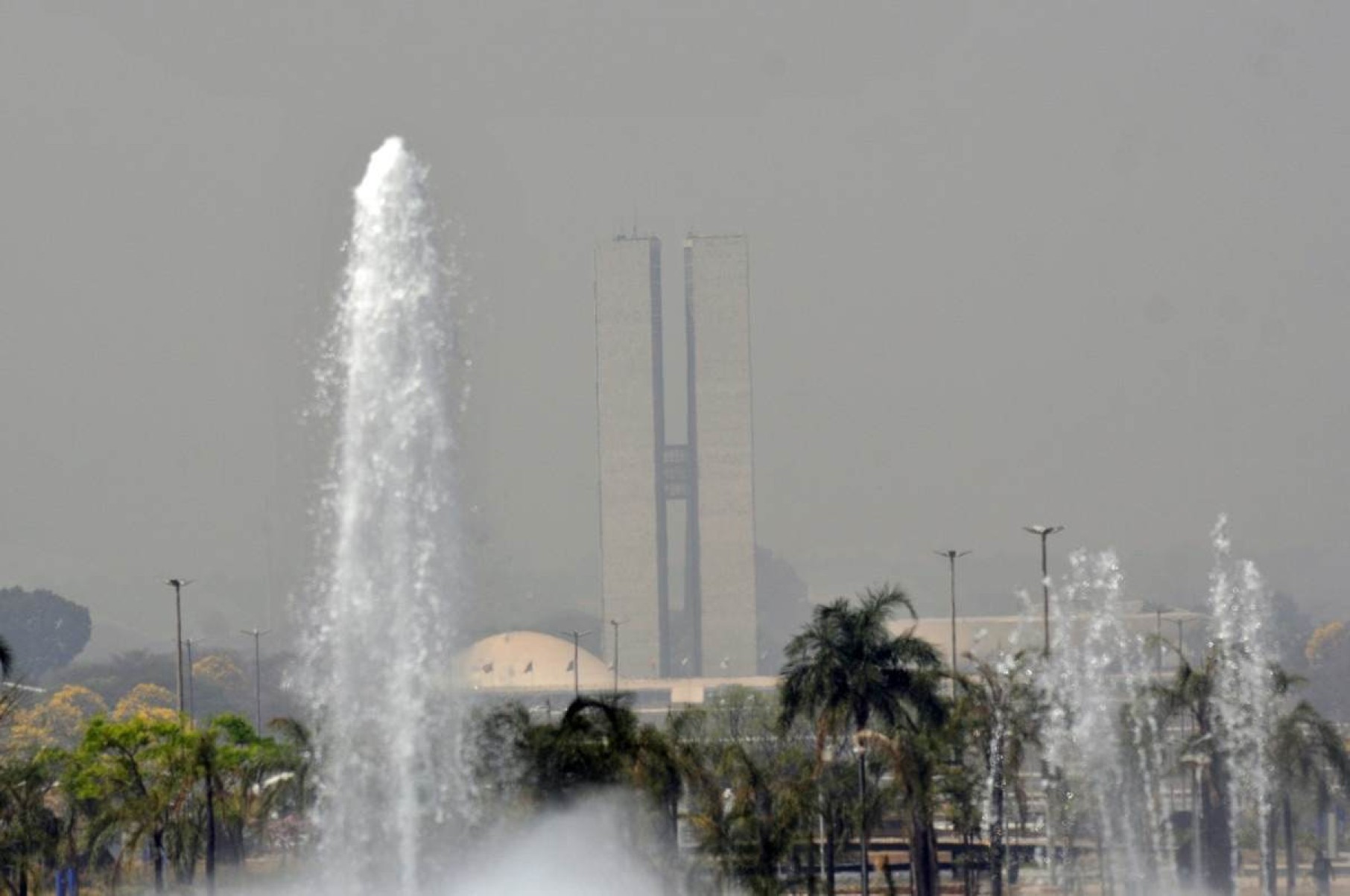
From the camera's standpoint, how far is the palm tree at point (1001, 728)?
2785 inches

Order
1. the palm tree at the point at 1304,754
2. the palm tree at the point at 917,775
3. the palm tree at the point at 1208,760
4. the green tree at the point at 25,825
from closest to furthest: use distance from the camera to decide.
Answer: the palm tree at the point at 917,775
the green tree at the point at 25,825
the palm tree at the point at 1304,754
the palm tree at the point at 1208,760

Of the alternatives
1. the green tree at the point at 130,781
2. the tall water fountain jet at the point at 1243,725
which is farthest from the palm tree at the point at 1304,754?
the green tree at the point at 130,781

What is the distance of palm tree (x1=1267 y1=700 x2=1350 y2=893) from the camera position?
72.0 metres

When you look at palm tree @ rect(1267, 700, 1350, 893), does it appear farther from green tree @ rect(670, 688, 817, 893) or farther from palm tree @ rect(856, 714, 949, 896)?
green tree @ rect(670, 688, 817, 893)

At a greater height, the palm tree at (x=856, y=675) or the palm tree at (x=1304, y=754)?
the palm tree at (x=856, y=675)

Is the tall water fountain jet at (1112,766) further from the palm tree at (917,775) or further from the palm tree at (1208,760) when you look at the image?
the palm tree at (917,775)

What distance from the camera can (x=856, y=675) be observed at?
203 ft

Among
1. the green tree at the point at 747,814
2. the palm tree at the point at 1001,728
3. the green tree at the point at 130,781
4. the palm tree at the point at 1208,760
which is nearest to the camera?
the green tree at the point at 747,814

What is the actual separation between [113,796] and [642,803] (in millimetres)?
21106

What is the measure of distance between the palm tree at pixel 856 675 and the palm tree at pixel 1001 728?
651cm

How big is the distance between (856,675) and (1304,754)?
17359 mm

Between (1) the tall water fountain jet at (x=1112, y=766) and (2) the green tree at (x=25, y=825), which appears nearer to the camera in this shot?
(2) the green tree at (x=25, y=825)

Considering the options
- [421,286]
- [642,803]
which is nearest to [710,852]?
[642,803]

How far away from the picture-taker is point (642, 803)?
5600 cm
